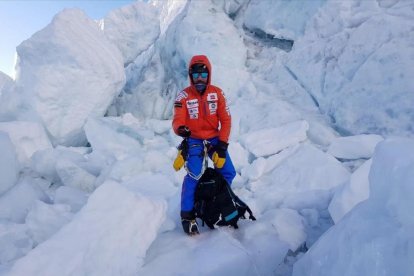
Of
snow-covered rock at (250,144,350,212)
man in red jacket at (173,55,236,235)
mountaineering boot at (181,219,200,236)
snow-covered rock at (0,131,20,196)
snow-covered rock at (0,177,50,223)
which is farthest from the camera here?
snow-covered rock at (0,131,20,196)

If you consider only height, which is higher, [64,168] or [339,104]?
[339,104]

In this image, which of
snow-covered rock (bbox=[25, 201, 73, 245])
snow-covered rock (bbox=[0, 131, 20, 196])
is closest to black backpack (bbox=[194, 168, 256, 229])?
snow-covered rock (bbox=[25, 201, 73, 245])

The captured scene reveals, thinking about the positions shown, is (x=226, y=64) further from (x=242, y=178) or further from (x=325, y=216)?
(x=325, y=216)

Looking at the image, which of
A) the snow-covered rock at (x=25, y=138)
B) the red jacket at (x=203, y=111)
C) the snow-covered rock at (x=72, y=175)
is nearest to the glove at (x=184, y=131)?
the red jacket at (x=203, y=111)

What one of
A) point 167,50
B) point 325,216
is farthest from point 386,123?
point 167,50

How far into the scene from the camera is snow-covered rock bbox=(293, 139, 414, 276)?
1323mm

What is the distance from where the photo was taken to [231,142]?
229 inches

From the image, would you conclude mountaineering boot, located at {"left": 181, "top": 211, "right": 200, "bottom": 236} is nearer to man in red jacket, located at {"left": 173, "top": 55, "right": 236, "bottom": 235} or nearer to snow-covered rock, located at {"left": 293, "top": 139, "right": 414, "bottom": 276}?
man in red jacket, located at {"left": 173, "top": 55, "right": 236, "bottom": 235}

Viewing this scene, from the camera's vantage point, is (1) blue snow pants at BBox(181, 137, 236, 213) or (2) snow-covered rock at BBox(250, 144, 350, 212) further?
(2) snow-covered rock at BBox(250, 144, 350, 212)

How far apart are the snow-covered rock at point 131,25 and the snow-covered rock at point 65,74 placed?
2619 mm

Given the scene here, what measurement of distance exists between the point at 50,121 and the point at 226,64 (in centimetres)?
432

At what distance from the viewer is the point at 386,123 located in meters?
4.68

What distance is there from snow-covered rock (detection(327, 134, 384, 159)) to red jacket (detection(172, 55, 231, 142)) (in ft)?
7.96

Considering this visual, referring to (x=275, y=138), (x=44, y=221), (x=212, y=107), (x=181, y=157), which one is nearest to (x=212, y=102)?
(x=212, y=107)
